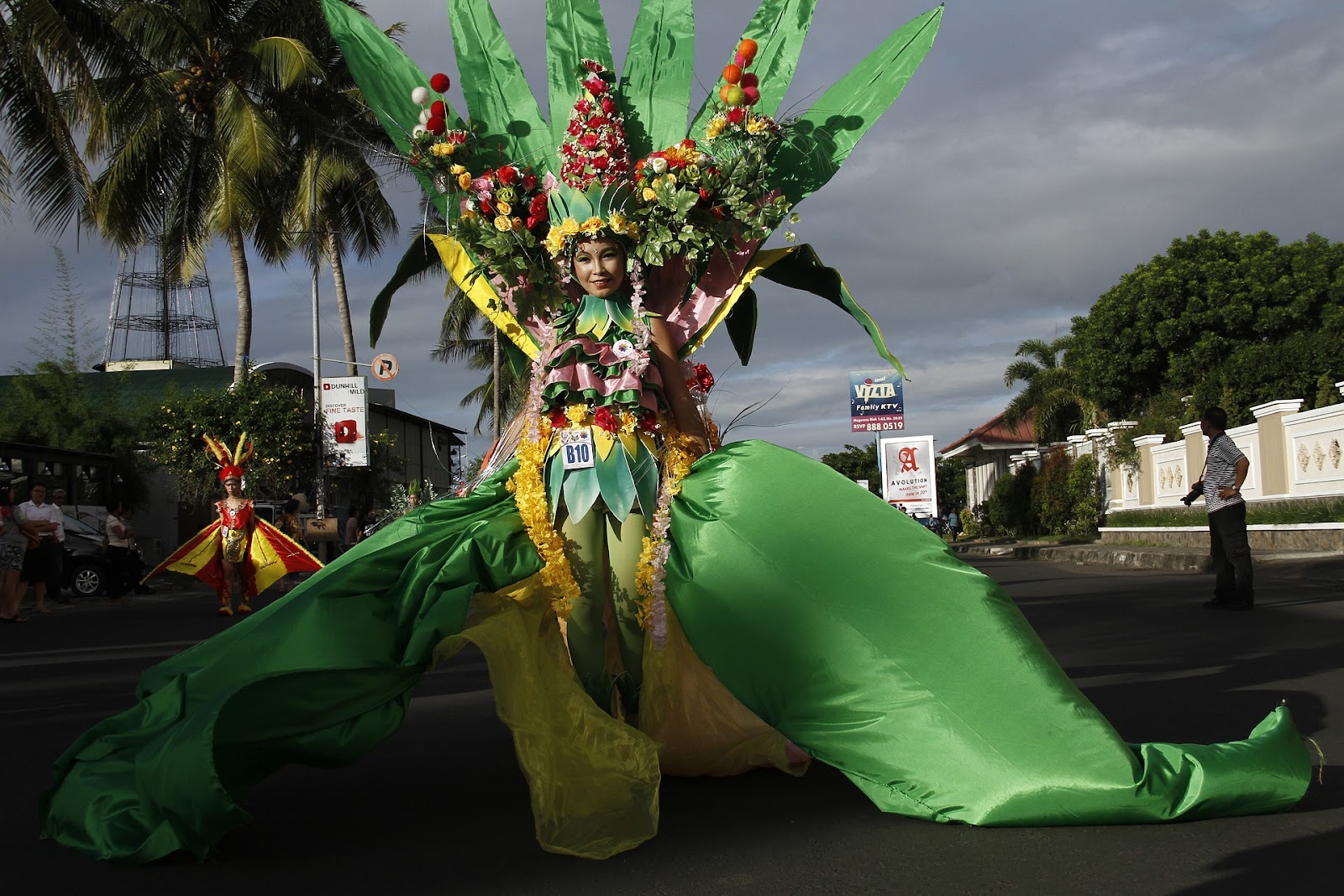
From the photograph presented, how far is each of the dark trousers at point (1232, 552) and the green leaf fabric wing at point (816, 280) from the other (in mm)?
6070

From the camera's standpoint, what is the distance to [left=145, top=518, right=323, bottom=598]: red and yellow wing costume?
12.4 meters

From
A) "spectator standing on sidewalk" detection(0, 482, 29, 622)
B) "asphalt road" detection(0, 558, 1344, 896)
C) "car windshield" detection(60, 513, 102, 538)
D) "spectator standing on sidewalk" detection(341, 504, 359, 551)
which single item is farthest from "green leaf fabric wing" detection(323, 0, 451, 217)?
"spectator standing on sidewalk" detection(341, 504, 359, 551)

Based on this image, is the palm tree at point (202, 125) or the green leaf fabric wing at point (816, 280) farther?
the palm tree at point (202, 125)

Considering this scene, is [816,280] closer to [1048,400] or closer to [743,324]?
[743,324]

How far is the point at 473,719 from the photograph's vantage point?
5.46 meters

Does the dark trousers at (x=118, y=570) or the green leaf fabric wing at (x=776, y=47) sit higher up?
the green leaf fabric wing at (x=776, y=47)

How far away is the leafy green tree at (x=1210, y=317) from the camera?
29547 millimetres

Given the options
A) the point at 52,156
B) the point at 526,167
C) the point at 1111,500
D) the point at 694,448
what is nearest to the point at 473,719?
the point at 694,448

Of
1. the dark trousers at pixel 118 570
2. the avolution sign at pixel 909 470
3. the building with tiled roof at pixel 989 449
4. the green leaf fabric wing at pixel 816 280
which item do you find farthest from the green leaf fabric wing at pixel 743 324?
the building with tiled roof at pixel 989 449

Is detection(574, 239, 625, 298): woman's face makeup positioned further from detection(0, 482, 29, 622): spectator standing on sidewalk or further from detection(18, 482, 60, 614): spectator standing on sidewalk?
detection(18, 482, 60, 614): spectator standing on sidewalk

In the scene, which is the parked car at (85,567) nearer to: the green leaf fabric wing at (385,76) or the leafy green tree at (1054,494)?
the green leaf fabric wing at (385,76)

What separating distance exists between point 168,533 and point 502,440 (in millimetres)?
29439

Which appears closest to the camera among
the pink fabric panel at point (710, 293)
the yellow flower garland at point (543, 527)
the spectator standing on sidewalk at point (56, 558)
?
the yellow flower garland at point (543, 527)

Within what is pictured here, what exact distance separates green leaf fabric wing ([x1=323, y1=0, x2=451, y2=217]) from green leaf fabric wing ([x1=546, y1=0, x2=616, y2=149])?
0.48m
